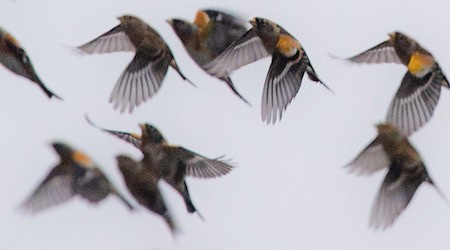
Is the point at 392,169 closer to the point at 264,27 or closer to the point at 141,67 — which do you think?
the point at 264,27

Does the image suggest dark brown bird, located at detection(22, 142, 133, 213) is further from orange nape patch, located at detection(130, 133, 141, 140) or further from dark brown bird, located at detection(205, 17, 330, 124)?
dark brown bird, located at detection(205, 17, 330, 124)

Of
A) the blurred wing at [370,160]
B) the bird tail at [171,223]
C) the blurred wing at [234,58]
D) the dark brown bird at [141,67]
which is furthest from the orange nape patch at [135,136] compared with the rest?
the blurred wing at [370,160]

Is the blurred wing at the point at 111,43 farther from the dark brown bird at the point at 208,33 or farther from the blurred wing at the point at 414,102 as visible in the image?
the blurred wing at the point at 414,102

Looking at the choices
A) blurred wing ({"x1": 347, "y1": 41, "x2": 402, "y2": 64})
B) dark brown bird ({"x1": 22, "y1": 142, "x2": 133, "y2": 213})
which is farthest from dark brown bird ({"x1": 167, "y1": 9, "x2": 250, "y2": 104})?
dark brown bird ({"x1": 22, "y1": 142, "x2": 133, "y2": 213})

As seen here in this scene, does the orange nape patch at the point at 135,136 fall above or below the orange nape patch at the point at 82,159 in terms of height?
below

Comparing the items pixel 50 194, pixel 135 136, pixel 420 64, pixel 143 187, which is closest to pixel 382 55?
pixel 420 64

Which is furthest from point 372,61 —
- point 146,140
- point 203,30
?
point 146,140

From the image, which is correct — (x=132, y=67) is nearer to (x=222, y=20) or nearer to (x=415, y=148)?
(x=222, y=20)
